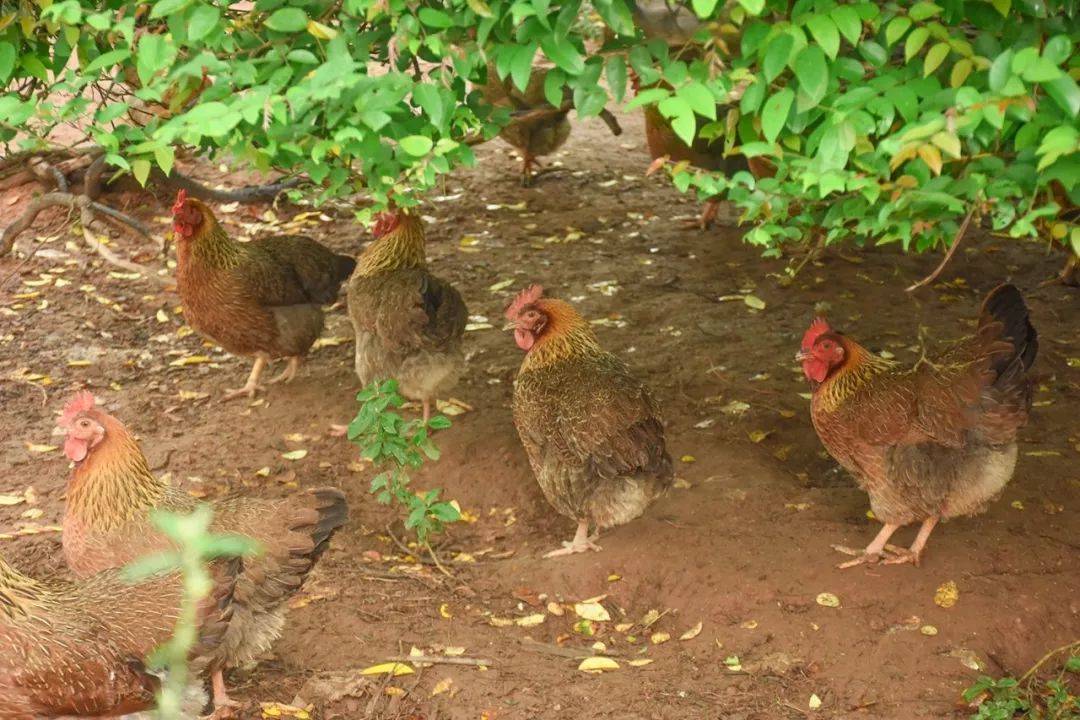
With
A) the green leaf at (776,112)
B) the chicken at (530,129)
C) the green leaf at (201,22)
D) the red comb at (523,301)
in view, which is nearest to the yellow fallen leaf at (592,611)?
the red comb at (523,301)

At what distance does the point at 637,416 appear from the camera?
4742mm

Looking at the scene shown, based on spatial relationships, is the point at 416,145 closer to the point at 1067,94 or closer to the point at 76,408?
the point at 1067,94

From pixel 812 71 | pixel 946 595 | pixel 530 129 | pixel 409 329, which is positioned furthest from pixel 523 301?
pixel 530 129

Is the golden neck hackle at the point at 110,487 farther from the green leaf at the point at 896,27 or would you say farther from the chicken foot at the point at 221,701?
the green leaf at the point at 896,27

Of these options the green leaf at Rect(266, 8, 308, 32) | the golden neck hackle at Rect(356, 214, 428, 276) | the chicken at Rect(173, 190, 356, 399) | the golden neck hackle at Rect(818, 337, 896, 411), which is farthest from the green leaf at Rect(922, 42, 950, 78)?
the chicken at Rect(173, 190, 356, 399)

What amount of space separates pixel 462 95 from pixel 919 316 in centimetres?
420

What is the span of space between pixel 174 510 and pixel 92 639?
0.74 meters

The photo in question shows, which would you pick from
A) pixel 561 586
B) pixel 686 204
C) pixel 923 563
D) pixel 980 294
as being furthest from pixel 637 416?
pixel 686 204

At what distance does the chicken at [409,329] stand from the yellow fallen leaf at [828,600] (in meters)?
2.39

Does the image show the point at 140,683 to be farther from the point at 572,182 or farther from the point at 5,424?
the point at 572,182

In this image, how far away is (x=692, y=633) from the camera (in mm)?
4438

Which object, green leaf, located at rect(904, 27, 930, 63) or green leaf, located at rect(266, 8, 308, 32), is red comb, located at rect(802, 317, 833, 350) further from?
green leaf, located at rect(266, 8, 308, 32)

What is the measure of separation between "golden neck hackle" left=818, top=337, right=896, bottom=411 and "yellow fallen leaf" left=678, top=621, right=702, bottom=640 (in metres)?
1.13

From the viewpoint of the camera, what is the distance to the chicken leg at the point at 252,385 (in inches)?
256
